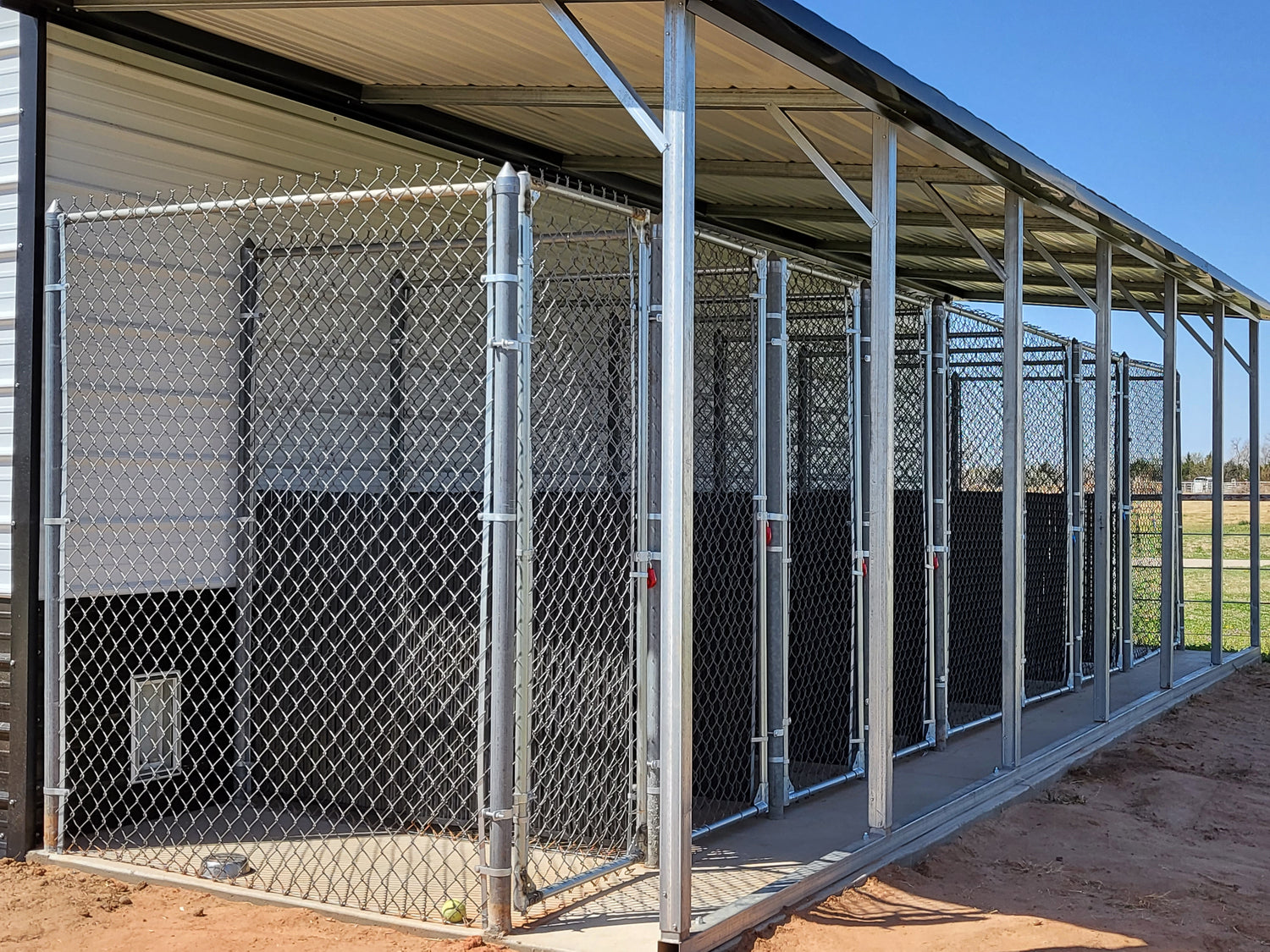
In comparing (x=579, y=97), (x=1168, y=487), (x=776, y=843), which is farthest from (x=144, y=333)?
(x=1168, y=487)

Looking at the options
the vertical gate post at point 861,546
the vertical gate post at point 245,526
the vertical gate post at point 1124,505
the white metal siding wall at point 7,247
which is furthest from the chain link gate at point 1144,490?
the white metal siding wall at point 7,247

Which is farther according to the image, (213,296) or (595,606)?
(213,296)

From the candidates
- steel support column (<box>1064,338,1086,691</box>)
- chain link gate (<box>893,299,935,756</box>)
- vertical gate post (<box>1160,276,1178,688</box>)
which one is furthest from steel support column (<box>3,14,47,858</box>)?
vertical gate post (<box>1160,276,1178,688</box>)

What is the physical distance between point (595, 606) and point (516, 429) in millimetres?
1259

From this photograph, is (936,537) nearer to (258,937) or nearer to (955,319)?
(955,319)

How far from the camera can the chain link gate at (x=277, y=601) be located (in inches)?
211

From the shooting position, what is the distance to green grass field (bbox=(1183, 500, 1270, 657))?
1595 centimetres

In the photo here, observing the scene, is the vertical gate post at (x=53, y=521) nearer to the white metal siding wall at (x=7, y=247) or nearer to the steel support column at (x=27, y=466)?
the steel support column at (x=27, y=466)

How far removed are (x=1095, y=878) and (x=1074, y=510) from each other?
4717 mm

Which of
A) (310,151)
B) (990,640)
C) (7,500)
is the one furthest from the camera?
(990,640)

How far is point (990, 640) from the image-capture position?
9211 mm

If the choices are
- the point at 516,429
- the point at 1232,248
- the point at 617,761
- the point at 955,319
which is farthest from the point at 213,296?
the point at 1232,248

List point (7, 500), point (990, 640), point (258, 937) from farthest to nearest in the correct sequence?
1. point (990, 640)
2. point (7, 500)
3. point (258, 937)

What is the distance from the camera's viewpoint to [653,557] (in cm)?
526
